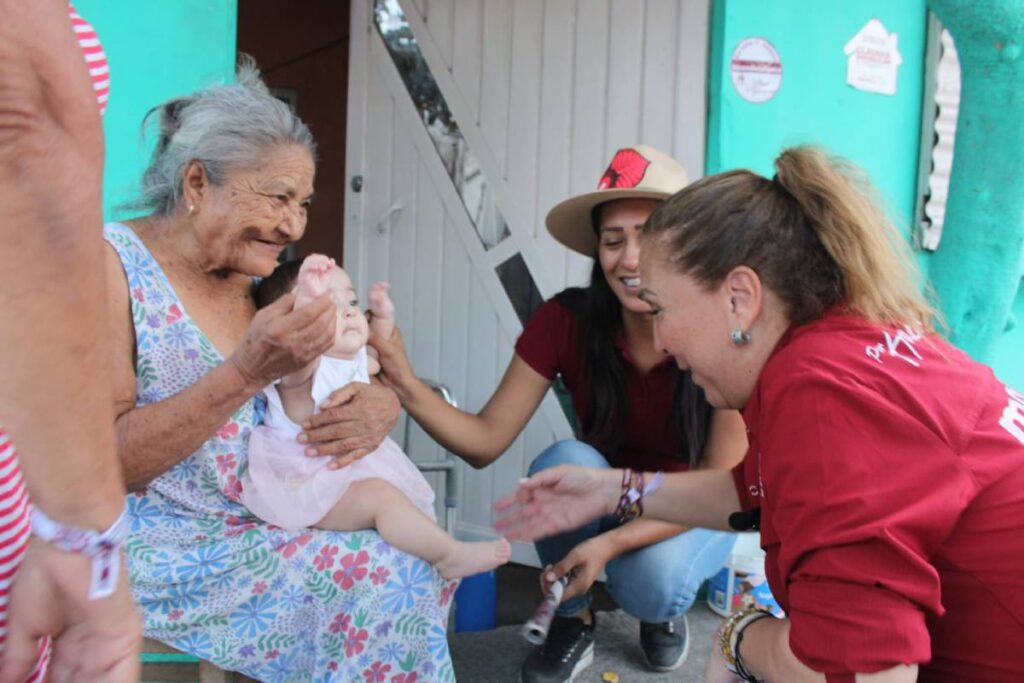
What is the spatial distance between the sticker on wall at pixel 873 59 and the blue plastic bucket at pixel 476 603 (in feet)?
7.88

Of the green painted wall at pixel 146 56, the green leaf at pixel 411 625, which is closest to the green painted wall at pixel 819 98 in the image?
the green painted wall at pixel 146 56

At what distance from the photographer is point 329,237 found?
265 inches

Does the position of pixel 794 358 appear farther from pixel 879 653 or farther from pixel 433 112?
pixel 433 112

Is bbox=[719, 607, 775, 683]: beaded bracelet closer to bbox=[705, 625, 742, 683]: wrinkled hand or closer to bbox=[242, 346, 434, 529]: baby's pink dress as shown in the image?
bbox=[705, 625, 742, 683]: wrinkled hand

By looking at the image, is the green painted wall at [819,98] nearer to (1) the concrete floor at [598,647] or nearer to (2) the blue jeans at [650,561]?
(2) the blue jeans at [650,561]

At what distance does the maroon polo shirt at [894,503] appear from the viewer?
Answer: 3.83 ft

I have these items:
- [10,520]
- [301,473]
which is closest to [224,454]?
[301,473]

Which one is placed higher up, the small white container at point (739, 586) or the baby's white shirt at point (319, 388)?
the baby's white shirt at point (319, 388)

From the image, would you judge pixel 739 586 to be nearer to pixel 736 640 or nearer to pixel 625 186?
pixel 625 186

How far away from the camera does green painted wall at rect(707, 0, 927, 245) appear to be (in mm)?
3326

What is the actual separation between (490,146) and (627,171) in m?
1.36

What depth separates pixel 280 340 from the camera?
5.69 feet

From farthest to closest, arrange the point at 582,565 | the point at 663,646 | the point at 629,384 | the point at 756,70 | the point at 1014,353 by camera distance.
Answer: the point at 1014,353
the point at 756,70
the point at 663,646
the point at 629,384
the point at 582,565

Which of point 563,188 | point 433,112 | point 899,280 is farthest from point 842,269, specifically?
point 433,112
